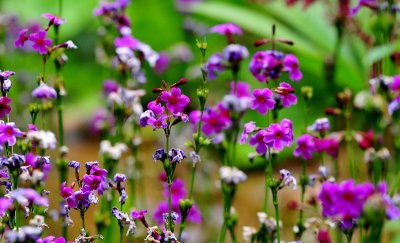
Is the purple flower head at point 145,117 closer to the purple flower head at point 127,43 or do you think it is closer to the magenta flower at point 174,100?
the magenta flower at point 174,100

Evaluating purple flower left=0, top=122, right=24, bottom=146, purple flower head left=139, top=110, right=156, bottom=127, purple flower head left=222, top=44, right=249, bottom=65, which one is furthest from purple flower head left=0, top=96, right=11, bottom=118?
purple flower head left=222, top=44, right=249, bottom=65

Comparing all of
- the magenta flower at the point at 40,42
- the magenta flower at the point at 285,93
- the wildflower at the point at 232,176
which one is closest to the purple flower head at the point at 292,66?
the magenta flower at the point at 285,93

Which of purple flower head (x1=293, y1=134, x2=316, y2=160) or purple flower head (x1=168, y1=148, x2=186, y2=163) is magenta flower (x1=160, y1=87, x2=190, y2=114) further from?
purple flower head (x1=293, y1=134, x2=316, y2=160)

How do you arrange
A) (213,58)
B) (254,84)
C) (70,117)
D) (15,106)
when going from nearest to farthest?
1. (213,58)
2. (15,106)
3. (254,84)
4. (70,117)

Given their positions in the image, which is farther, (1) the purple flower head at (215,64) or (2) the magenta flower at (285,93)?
(1) the purple flower head at (215,64)

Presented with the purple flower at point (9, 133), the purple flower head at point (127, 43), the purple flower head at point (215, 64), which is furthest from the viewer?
the purple flower head at point (127, 43)

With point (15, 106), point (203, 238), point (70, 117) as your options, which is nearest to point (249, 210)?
point (203, 238)

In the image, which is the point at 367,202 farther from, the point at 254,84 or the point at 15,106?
the point at 254,84

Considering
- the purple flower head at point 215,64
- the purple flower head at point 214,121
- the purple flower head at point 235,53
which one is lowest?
the purple flower head at point 214,121
